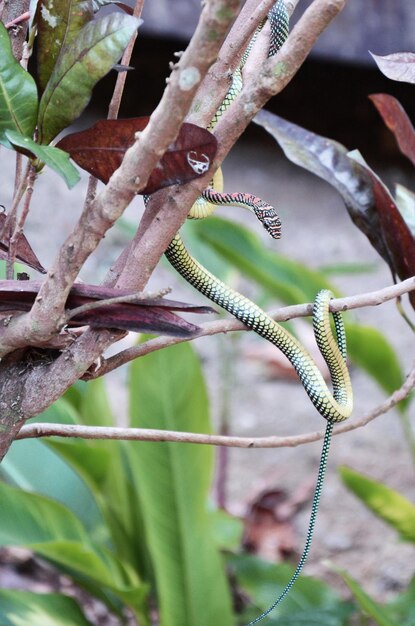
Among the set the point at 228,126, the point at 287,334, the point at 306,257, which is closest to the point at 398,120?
the point at 287,334

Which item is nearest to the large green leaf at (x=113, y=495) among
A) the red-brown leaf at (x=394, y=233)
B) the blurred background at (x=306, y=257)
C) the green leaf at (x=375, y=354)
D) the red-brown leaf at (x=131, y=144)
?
the blurred background at (x=306, y=257)

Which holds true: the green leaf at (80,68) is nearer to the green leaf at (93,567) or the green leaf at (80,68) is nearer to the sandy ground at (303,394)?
the green leaf at (93,567)

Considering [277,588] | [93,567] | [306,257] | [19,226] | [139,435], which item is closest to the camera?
[19,226]

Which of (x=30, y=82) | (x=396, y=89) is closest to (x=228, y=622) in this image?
(x=30, y=82)

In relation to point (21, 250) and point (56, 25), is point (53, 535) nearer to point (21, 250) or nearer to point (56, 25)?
point (21, 250)

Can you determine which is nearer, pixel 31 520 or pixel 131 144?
pixel 131 144

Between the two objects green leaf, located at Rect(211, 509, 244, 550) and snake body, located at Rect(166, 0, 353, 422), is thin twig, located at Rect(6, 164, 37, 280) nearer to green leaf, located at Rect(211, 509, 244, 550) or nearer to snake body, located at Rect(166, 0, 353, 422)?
snake body, located at Rect(166, 0, 353, 422)
